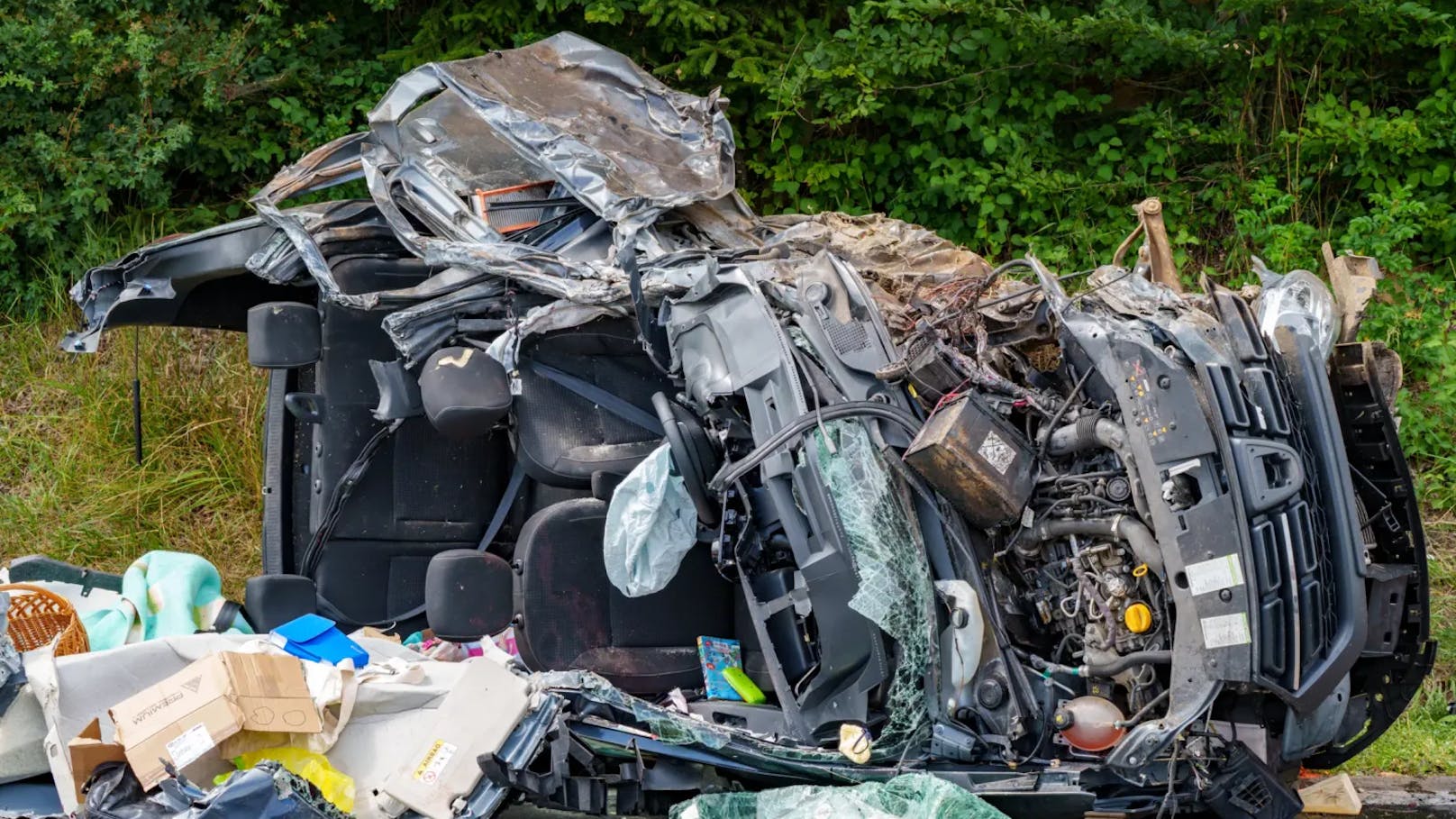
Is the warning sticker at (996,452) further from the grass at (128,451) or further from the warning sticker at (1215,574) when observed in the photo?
the grass at (128,451)

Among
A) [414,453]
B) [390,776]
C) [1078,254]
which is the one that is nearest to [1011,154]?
[1078,254]

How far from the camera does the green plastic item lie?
4.76 meters

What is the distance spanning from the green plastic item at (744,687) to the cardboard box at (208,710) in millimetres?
1369

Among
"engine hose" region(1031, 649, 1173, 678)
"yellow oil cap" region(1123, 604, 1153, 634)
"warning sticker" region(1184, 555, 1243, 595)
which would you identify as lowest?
"engine hose" region(1031, 649, 1173, 678)

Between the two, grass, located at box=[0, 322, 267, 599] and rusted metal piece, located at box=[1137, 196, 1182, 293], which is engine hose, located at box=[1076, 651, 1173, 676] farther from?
grass, located at box=[0, 322, 267, 599]

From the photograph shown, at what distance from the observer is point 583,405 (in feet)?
17.4

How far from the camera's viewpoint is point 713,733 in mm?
4242

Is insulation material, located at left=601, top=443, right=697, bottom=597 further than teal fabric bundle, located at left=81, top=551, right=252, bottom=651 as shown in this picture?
No

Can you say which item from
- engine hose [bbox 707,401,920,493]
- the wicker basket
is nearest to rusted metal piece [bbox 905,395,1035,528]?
engine hose [bbox 707,401,920,493]

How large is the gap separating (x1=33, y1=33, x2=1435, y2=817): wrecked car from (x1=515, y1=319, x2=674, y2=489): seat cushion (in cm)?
1

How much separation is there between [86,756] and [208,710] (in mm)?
316

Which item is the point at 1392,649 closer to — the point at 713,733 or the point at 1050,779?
the point at 1050,779

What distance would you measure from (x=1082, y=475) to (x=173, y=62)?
20.0ft

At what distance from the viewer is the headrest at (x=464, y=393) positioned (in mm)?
4961
